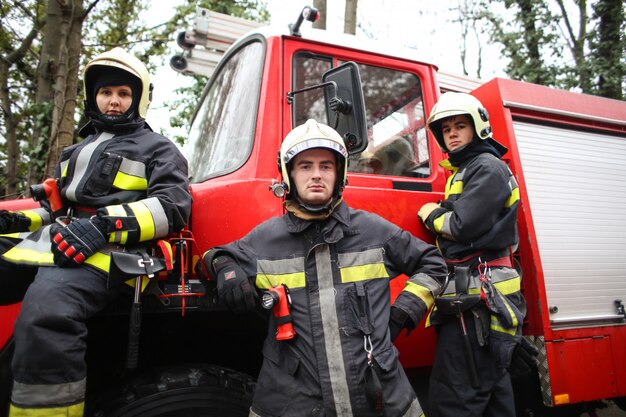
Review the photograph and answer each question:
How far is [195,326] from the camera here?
250 cm

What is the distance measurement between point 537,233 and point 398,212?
3.49 feet

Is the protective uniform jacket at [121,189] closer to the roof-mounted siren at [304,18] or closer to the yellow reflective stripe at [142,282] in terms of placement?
the yellow reflective stripe at [142,282]

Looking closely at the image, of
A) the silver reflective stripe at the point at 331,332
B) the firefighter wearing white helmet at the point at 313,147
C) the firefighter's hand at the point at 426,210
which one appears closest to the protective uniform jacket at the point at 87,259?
the firefighter wearing white helmet at the point at 313,147

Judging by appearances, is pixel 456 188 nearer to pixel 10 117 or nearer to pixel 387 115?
pixel 387 115

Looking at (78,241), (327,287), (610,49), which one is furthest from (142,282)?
(610,49)

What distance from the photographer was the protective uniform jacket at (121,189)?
1.98m

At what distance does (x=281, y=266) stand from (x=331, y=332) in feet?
1.16

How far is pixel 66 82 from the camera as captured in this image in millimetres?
4852

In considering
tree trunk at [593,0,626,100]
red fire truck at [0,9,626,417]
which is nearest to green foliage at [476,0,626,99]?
tree trunk at [593,0,626,100]

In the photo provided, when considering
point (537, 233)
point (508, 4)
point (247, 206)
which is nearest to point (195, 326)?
point (247, 206)

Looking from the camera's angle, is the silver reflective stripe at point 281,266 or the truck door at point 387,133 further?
the truck door at point 387,133

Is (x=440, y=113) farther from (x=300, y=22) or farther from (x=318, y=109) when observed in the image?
(x=300, y=22)

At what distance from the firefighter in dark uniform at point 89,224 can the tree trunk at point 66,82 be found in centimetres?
248

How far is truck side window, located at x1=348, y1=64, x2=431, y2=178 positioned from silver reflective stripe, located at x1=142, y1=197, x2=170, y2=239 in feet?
4.40
